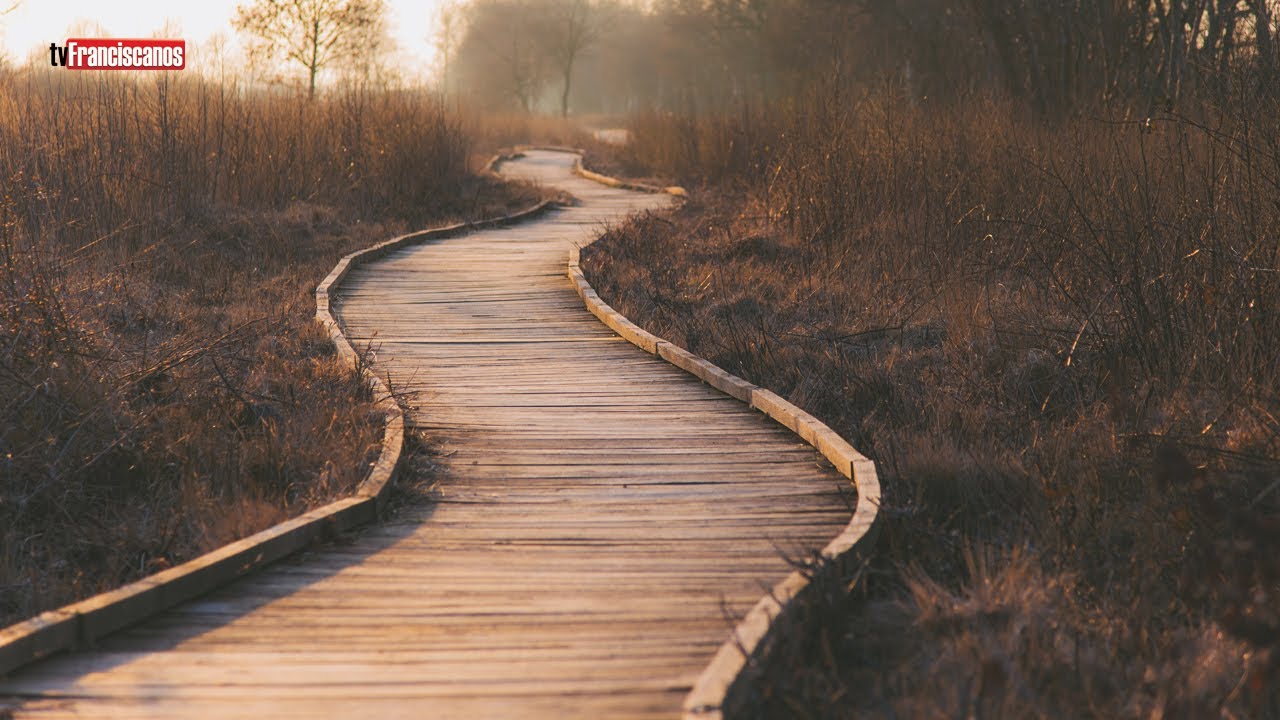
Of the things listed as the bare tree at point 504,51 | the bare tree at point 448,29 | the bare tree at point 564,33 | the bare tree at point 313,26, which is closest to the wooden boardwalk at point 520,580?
the bare tree at point 313,26

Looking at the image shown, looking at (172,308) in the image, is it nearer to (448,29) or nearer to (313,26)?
(313,26)

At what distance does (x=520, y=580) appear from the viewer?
348cm

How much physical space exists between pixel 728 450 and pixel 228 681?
8.08 ft

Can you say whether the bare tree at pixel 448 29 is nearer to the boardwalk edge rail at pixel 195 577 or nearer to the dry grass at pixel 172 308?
the dry grass at pixel 172 308

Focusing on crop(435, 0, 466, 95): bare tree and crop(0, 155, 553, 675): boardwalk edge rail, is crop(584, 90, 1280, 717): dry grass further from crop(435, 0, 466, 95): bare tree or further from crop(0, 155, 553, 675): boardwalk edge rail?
crop(435, 0, 466, 95): bare tree

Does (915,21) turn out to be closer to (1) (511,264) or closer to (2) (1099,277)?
(1) (511,264)

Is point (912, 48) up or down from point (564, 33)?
down

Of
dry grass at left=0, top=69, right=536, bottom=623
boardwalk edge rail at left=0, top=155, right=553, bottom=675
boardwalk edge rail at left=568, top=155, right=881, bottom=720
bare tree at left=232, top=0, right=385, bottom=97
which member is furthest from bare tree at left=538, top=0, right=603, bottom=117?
boardwalk edge rail at left=0, top=155, right=553, bottom=675

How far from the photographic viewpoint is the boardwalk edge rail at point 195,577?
2.97 m

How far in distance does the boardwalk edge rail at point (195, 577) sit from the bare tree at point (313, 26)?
74.0ft

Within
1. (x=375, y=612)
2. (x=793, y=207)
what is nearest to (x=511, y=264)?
(x=793, y=207)

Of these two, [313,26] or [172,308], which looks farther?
[313,26]

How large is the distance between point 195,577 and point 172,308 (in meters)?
4.77

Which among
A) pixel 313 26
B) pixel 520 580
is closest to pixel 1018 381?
pixel 520 580
